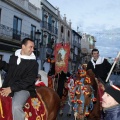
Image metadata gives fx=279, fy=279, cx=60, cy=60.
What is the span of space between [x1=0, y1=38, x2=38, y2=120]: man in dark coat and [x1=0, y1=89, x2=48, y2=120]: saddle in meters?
0.08

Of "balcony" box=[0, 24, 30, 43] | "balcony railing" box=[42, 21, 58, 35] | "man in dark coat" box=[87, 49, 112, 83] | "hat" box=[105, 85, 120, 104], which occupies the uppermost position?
"balcony railing" box=[42, 21, 58, 35]

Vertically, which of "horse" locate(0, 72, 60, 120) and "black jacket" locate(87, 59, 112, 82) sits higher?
"black jacket" locate(87, 59, 112, 82)

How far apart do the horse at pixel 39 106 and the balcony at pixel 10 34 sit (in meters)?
19.2

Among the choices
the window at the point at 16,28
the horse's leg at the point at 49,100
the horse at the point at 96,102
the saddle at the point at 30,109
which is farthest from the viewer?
the window at the point at 16,28

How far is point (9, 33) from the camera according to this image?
25.8 meters

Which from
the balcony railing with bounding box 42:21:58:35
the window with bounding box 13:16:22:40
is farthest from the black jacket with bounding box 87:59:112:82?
the balcony railing with bounding box 42:21:58:35

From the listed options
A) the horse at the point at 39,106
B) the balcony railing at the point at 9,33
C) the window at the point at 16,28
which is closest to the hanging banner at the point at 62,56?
the horse at the point at 39,106

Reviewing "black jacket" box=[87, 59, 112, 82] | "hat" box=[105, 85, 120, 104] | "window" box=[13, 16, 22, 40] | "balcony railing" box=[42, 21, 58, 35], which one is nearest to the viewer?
"hat" box=[105, 85, 120, 104]

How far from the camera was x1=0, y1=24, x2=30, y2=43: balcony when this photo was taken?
2448 centimetres

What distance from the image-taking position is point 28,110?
16.6ft

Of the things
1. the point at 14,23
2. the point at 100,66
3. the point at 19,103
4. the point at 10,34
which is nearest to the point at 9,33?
the point at 10,34

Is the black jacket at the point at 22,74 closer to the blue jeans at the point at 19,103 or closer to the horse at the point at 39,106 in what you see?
the blue jeans at the point at 19,103

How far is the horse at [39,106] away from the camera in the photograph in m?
4.67

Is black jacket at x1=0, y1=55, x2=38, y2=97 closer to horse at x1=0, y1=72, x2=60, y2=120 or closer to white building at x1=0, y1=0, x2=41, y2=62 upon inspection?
horse at x1=0, y1=72, x2=60, y2=120
